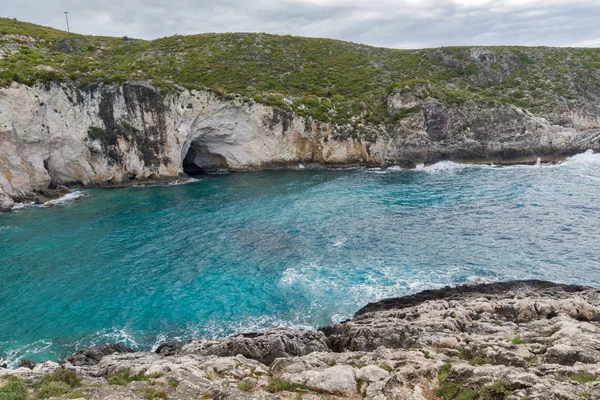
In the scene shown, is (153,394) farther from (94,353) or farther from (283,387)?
(94,353)

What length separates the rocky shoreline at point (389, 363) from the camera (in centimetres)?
1146

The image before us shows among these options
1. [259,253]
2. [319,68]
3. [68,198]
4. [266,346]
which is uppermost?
[319,68]

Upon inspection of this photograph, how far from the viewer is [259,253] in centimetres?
3109

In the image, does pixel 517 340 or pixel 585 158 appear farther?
pixel 585 158

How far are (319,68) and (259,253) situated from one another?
6400 cm

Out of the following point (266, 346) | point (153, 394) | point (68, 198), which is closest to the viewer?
point (153, 394)

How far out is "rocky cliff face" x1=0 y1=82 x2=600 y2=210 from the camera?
47156mm

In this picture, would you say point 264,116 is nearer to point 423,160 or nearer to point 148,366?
point 423,160

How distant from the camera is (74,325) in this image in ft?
73.3

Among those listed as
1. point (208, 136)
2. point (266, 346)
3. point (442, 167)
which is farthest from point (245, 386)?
point (442, 167)

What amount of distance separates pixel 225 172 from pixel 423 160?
1304 inches

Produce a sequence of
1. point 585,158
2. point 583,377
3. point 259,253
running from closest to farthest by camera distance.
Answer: point 583,377
point 259,253
point 585,158

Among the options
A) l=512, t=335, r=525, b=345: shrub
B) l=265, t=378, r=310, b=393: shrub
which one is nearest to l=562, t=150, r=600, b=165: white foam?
l=512, t=335, r=525, b=345: shrub

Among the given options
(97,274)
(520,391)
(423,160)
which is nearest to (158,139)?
(97,274)
